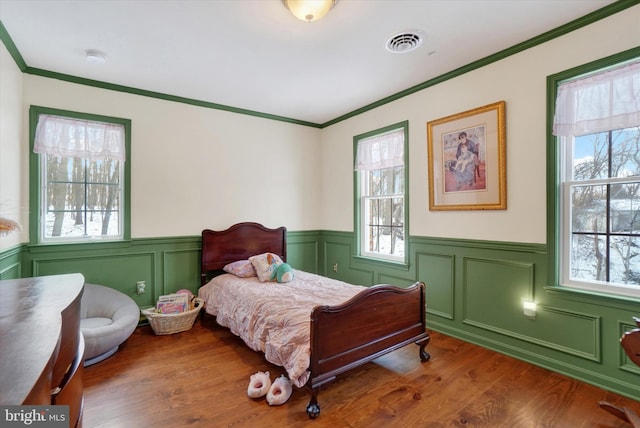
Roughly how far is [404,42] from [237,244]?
114 inches

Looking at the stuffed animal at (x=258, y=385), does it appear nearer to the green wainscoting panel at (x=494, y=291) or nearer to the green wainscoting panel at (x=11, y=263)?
the green wainscoting panel at (x=494, y=291)

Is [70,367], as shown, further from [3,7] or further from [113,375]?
[3,7]

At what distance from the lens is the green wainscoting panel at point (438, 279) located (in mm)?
3105

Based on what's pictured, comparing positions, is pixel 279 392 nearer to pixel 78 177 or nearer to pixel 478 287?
pixel 478 287

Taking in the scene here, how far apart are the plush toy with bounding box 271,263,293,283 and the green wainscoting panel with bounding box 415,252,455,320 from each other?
143cm

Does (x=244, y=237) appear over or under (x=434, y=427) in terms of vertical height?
over

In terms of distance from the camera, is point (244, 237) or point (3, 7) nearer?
point (3, 7)

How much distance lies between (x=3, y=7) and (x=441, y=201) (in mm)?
3813

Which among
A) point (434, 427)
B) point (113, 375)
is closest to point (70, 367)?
point (113, 375)

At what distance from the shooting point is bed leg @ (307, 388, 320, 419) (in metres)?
1.88

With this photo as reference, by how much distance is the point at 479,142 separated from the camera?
2.84 m

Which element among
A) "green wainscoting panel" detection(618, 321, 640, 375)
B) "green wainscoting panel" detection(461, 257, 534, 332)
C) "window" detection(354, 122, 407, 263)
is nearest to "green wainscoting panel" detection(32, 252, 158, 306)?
"window" detection(354, 122, 407, 263)

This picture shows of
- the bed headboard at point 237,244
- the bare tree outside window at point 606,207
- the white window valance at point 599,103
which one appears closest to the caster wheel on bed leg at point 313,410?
the bare tree outside window at point 606,207

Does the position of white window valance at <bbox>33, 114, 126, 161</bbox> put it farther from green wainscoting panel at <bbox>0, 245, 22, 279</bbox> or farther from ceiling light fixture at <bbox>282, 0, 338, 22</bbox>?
ceiling light fixture at <bbox>282, 0, 338, 22</bbox>
